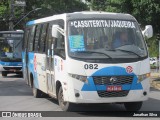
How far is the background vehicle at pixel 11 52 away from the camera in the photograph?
93.3 feet

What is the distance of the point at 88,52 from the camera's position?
38.5 ft

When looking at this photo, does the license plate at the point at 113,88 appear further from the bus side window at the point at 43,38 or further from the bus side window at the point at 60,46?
the bus side window at the point at 43,38

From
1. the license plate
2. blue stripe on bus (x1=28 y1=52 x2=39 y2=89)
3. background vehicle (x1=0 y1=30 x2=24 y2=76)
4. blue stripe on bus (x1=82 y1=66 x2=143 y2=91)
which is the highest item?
blue stripe on bus (x1=82 y1=66 x2=143 y2=91)

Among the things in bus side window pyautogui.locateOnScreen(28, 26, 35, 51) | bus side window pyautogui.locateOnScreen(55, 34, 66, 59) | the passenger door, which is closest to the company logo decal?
bus side window pyautogui.locateOnScreen(55, 34, 66, 59)

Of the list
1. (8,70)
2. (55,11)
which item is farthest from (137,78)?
(55,11)

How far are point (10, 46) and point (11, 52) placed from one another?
0.42 metres

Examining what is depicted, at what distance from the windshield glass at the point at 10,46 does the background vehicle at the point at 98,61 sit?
51.3ft

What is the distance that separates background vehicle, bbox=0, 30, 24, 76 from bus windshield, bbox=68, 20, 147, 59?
1654 cm

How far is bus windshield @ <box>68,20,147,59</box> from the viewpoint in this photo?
11789 millimetres

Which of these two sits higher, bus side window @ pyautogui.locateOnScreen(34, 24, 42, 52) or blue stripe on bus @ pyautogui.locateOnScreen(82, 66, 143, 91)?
bus side window @ pyautogui.locateOnScreen(34, 24, 42, 52)

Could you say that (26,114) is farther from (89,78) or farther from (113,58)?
(113,58)

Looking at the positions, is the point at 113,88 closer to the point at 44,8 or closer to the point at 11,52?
the point at 11,52

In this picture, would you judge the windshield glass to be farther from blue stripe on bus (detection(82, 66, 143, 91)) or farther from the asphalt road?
blue stripe on bus (detection(82, 66, 143, 91))

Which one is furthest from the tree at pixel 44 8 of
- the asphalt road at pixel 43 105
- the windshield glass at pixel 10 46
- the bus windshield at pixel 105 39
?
the bus windshield at pixel 105 39
